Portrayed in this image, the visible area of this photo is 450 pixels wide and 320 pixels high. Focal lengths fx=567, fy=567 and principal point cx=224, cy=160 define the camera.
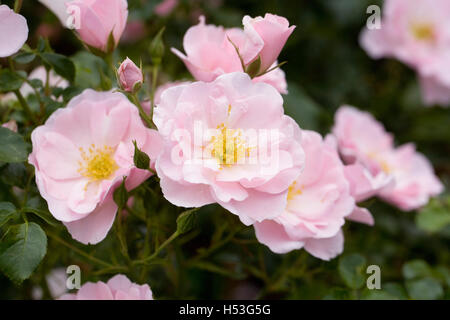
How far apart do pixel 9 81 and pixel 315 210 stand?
47 centimetres

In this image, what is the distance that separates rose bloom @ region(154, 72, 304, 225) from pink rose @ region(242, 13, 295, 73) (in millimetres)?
49

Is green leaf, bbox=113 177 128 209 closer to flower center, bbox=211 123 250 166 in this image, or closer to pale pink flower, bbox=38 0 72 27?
flower center, bbox=211 123 250 166

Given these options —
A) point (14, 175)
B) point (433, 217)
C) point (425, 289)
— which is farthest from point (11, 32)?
point (433, 217)

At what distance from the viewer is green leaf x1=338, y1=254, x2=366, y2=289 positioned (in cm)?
86

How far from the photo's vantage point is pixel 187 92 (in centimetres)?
71

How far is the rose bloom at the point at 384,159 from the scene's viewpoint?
3.71 feet

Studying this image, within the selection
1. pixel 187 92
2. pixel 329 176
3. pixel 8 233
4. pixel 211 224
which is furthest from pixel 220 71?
pixel 211 224

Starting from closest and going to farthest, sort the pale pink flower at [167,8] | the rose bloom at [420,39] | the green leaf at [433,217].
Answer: the green leaf at [433,217] < the pale pink flower at [167,8] < the rose bloom at [420,39]

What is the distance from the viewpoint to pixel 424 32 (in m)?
1.72

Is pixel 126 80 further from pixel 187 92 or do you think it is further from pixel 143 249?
pixel 143 249

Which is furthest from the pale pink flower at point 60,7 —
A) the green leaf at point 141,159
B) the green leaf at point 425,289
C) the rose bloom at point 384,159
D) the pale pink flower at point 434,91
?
the pale pink flower at point 434,91

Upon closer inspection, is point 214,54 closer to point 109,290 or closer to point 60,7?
point 60,7

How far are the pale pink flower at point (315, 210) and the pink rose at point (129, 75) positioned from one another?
247 mm

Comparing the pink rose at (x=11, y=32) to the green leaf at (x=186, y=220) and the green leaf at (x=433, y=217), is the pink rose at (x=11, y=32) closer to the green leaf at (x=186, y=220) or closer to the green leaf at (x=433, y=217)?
the green leaf at (x=186, y=220)
